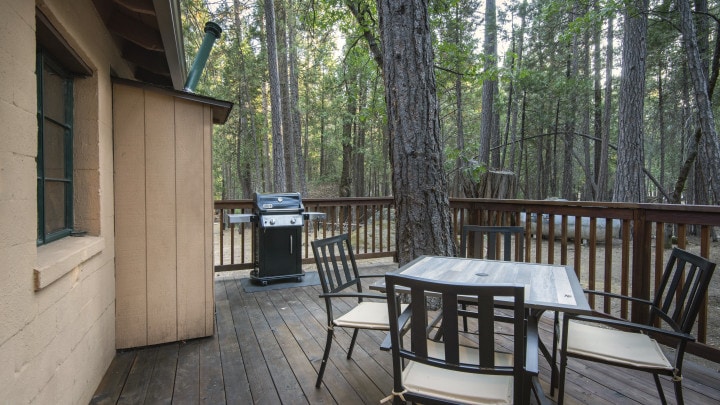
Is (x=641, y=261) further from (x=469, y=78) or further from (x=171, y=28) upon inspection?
(x=469, y=78)

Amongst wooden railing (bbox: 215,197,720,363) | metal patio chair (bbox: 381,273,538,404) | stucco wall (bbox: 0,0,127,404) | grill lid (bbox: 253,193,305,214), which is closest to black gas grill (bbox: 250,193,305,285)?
grill lid (bbox: 253,193,305,214)

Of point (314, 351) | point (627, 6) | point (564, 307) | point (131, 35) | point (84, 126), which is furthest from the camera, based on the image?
point (627, 6)

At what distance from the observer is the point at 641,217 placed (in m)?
2.72

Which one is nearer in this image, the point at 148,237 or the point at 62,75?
the point at 62,75

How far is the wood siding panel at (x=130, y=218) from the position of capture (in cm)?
261

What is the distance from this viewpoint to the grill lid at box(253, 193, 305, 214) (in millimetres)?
4305

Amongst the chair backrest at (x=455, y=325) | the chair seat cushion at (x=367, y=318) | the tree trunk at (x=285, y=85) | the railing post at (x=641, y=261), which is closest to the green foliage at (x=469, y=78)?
the tree trunk at (x=285, y=85)

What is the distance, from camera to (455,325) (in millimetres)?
1260

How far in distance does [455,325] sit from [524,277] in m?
0.95

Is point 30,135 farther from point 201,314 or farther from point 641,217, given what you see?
point 641,217

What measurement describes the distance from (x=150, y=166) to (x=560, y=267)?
9.57 feet

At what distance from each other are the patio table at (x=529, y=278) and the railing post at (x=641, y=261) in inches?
37.5

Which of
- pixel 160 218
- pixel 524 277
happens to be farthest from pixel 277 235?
pixel 524 277

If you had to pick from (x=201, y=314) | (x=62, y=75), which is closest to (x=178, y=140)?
(x=62, y=75)
